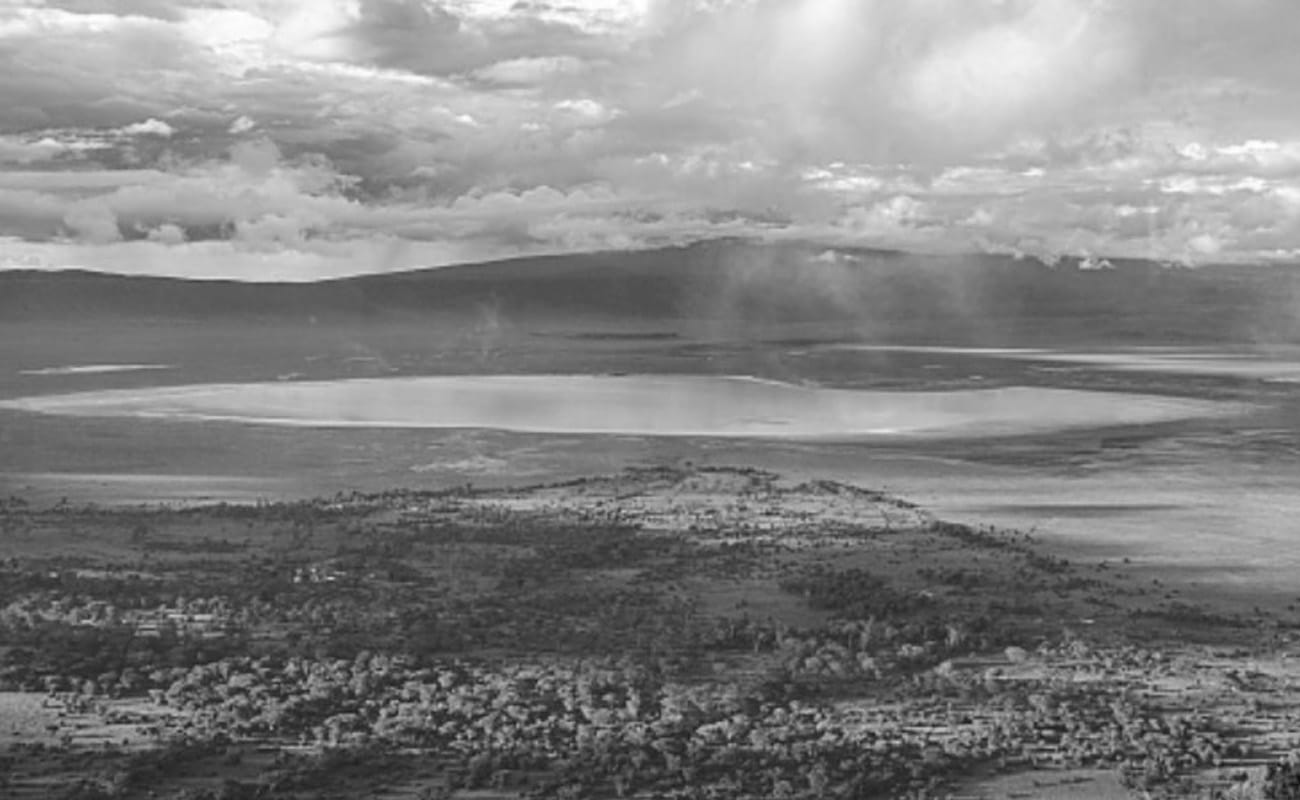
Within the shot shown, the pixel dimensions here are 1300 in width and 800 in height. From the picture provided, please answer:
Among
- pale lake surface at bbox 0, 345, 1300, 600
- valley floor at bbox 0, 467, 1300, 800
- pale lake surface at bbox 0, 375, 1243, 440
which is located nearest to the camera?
valley floor at bbox 0, 467, 1300, 800

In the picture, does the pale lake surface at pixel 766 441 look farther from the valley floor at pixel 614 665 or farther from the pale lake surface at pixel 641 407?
the valley floor at pixel 614 665

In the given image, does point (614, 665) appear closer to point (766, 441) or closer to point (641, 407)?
point (766, 441)

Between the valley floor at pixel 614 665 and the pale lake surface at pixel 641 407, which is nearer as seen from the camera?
the valley floor at pixel 614 665

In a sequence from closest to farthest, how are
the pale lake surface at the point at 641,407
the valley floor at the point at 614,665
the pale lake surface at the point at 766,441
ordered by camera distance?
the valley floor at the point at 614,665, the pale lake surface at the point at 766,441, the pale lake surface at the point at 641,407

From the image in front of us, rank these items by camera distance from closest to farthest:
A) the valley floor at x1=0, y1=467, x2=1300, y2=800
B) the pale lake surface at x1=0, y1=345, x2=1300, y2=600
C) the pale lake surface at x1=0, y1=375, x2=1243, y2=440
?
the valley floor at x1=0, y1=467, x2=1300, y2=800
the pale lake surface at x1=0, y1=345, x2=1300, y2=600
the pale lake surface at x1=0, y1=375, x2=1243, y2=440

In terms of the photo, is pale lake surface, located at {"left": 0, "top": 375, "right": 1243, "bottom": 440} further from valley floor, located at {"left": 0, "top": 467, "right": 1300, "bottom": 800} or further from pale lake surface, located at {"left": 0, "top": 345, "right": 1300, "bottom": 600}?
valley floor, located at {"left": 0, "top": 467, "right": 1300, "bottom": 800}

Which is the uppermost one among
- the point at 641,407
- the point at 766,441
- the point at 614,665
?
the point at 641,407

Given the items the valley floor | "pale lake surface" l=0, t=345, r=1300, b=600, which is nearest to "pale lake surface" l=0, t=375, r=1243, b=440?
"pale lake surface" l=0, t=345, r=1300, b=600

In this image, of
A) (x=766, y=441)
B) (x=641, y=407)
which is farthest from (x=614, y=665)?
(x=641, y=407)

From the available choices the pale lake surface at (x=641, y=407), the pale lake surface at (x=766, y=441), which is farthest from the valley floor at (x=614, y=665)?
the pale lake surface at (x=641, y=407)

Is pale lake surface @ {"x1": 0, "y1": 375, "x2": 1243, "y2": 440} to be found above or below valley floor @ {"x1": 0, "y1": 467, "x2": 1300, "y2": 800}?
above

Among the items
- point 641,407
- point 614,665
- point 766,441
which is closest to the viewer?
point 614,665

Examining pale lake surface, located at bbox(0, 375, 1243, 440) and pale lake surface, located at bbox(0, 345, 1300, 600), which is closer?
pale lake surface, located at bbox(0, 345, 1300, 600)
